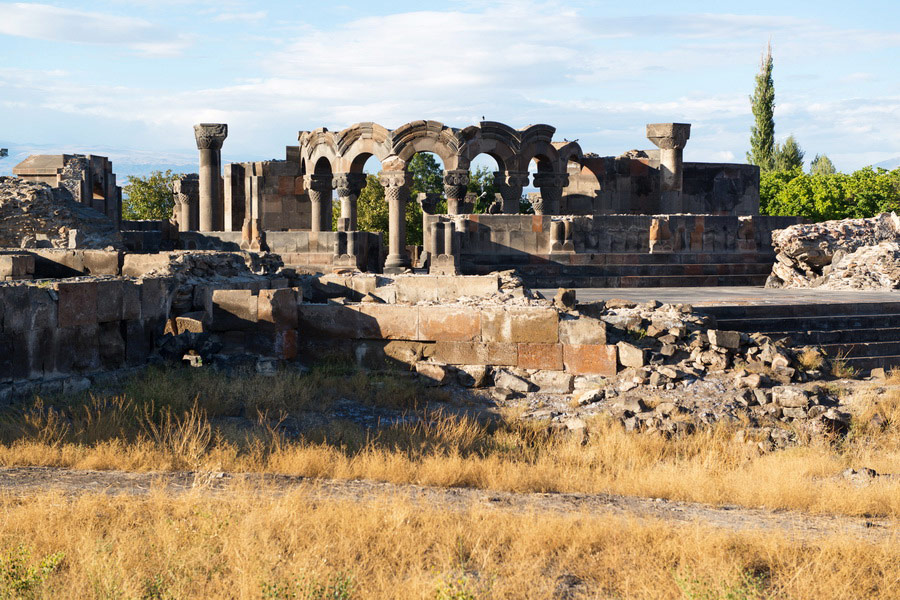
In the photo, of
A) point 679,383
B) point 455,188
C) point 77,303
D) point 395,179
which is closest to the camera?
point 77,303

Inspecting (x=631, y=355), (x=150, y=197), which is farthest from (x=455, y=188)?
(x=150, y=197)

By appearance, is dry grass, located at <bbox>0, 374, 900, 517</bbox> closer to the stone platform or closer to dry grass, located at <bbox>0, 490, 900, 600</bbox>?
dry grass, located at <bbox>0, 490, 900, 600</bbox>

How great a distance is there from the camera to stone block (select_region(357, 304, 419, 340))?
11.1 meters

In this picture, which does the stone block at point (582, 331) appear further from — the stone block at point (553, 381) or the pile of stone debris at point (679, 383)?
the stone block at point (553, 381)

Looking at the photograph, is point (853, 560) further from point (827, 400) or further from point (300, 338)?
point (300, 338)

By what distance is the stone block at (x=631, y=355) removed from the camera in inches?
408

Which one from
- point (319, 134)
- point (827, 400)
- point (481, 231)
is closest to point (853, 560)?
point (827, 400)

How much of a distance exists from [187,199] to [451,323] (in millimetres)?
20365

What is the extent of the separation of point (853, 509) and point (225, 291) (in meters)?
7.60

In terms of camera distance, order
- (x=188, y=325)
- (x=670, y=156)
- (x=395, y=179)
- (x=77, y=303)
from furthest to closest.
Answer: (x=670, y=156) < (x=395, y=179) < (x=188, y=325) < (x=77, y=303)

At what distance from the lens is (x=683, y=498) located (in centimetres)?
Result: 664

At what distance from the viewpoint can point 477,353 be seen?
10.9 metres

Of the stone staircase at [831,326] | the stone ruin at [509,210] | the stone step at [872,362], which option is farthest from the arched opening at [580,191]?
the stone step at [872,362]

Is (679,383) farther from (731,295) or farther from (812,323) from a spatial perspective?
(731,295)
